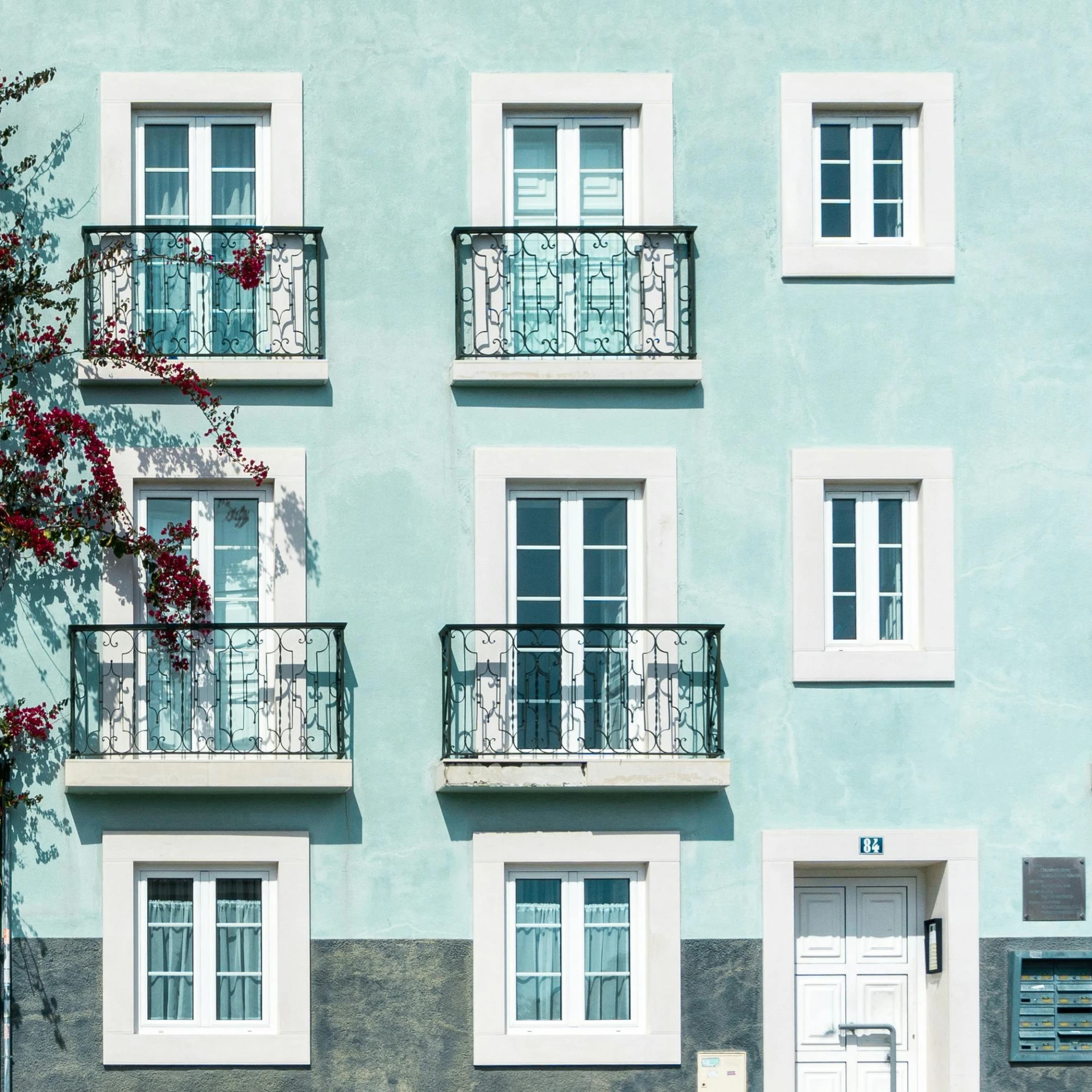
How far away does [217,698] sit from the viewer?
14.1 meters

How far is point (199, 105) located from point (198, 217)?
82 cm

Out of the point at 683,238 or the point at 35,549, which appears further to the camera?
the point at 683,238

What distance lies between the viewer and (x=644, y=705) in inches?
555

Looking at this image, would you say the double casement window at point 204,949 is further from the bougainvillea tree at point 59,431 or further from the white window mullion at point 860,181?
the white window mullion at point 860,181

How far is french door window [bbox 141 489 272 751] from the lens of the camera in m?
14.1

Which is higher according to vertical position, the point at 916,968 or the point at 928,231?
the point at 928,231

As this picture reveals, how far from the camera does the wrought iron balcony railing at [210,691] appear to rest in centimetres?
1392

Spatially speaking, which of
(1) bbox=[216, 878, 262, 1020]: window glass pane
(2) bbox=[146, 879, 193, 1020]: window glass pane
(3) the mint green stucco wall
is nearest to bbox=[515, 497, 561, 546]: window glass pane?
(3) the mint green stucco wall

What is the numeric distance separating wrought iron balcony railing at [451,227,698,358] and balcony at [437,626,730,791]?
2.06m

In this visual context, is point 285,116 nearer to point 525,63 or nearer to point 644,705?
point 525,63

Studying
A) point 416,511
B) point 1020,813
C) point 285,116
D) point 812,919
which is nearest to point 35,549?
point 416,511

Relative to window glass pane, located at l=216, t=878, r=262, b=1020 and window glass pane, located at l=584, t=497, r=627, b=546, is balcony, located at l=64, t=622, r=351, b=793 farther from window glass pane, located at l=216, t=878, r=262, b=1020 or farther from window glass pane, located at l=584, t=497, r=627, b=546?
window glass pane, located at l=584, t=497, r=627, b=546

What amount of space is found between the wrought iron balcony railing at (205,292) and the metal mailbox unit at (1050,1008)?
6764mm

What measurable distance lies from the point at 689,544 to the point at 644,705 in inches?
47.8
